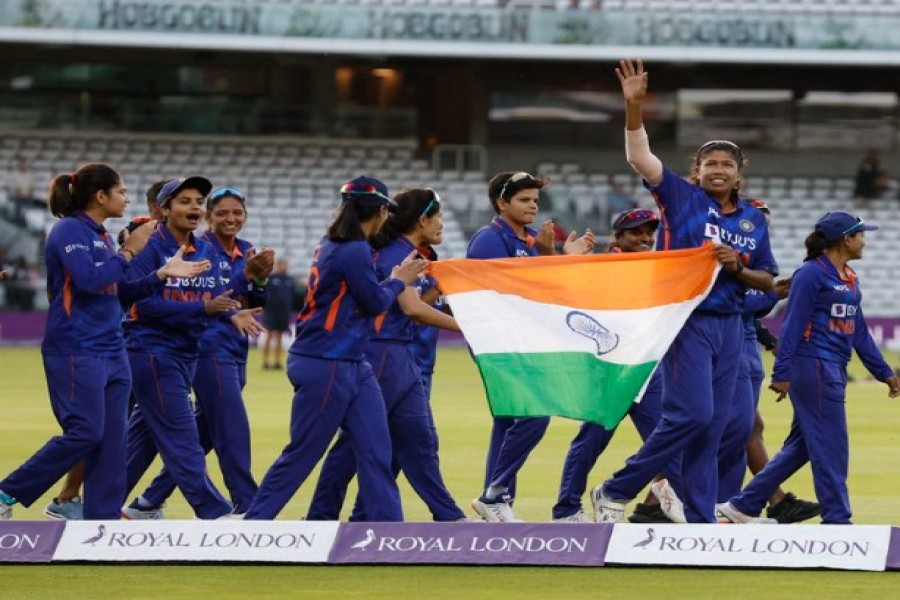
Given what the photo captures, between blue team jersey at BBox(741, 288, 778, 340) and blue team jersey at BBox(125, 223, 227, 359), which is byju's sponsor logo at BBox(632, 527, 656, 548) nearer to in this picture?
blue team jersey at BBox(741, 288, 778, 340)

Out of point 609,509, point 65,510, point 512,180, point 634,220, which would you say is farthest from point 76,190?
point 634,220

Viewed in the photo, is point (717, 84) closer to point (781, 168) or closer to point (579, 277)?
point (781, 168)

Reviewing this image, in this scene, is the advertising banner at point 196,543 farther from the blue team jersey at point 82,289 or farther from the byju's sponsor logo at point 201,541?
the blue team jersey at point 82,289

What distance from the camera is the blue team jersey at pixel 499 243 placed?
11164mm

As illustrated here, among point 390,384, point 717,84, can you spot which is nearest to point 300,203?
point 717,84

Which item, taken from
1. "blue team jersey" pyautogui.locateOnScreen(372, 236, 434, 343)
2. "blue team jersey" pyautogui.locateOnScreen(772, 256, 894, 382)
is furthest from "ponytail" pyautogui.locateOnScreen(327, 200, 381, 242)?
"blue team jersey" pyautogui.locateOnScreen(772, 256, 894, 382)

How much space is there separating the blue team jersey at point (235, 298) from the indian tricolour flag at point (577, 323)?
1.19 m

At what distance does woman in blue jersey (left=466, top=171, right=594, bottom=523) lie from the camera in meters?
11.2

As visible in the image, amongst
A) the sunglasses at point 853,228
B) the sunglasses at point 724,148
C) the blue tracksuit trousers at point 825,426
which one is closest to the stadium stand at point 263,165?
the sunglasses at point 853,228

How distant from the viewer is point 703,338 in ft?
33.1

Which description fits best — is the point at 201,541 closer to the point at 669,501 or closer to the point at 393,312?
the point at 393,312

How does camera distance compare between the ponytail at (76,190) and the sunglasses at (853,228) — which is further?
the sunglasses at (853,228)

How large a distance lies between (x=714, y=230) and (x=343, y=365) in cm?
213

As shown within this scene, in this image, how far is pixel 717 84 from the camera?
4575cm
